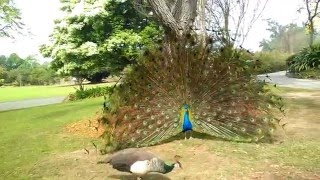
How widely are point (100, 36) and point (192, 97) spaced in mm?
20057

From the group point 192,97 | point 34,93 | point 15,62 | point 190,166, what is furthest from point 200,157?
point 15,62

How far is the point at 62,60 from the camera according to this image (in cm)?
2836

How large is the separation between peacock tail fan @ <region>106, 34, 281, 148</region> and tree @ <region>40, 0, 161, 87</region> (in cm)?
1728

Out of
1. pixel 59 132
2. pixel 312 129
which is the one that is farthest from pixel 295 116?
pixel 59 132

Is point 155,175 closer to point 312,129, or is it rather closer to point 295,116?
point 312,129

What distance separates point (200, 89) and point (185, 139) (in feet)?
3.61

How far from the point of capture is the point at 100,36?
87.4 ft

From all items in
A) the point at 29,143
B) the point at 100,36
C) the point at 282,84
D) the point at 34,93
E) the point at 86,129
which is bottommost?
the point at 34,93

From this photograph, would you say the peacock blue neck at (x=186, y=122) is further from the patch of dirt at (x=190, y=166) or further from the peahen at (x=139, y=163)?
the peahen at (x=139, y=163)

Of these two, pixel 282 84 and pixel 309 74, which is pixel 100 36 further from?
pixel 309 74

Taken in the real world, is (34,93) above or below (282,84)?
below

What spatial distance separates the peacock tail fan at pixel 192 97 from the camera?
734cm

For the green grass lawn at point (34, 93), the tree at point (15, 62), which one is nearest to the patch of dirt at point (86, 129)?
the green grass lawn at point (34, 93)

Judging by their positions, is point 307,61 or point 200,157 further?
point 307,61
